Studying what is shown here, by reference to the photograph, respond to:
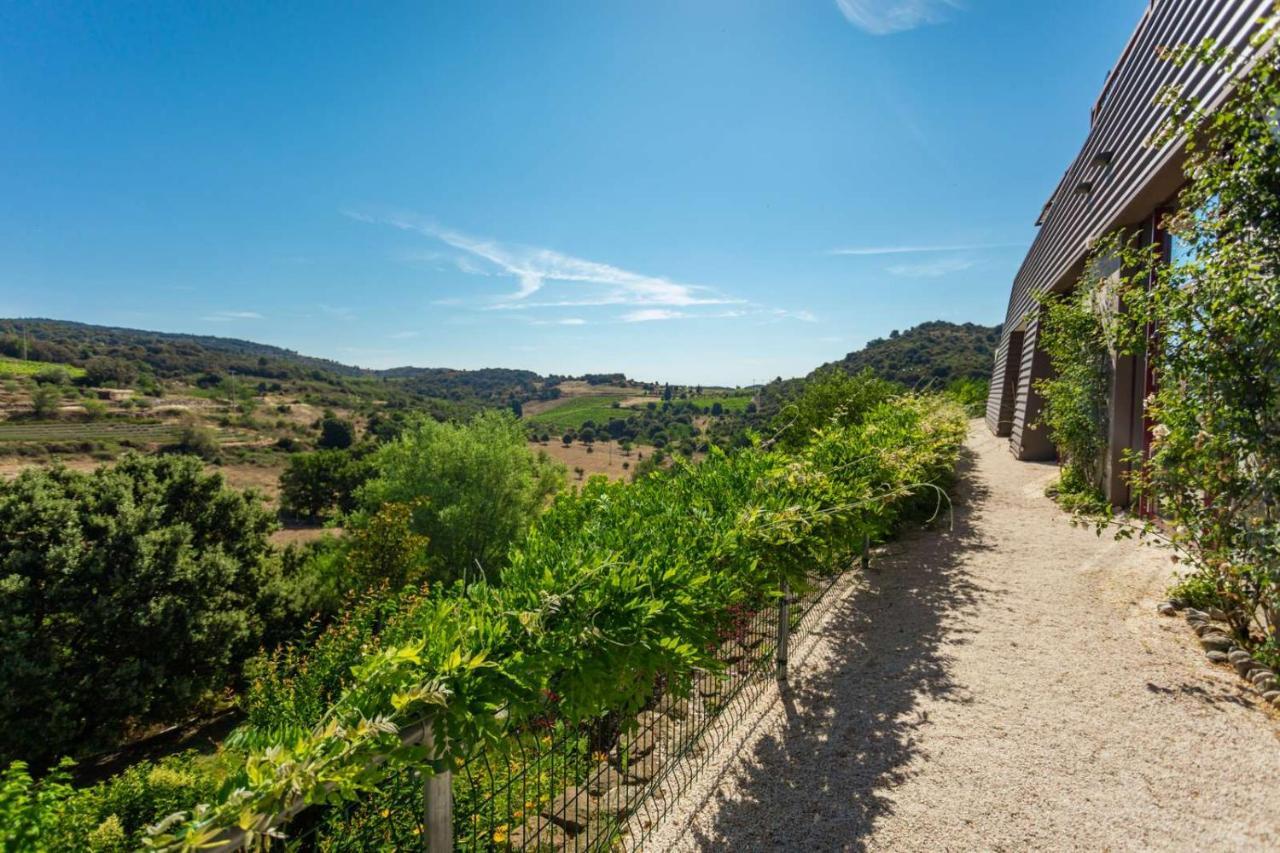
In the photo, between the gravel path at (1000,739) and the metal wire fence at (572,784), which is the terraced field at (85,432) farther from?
the gravel path at (1000,739)

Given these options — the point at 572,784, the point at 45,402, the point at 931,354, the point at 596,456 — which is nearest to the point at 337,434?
the point at 45,402

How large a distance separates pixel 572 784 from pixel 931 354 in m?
62.5

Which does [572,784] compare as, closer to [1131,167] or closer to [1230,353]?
[1230,353]

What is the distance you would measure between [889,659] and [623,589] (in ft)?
11.8

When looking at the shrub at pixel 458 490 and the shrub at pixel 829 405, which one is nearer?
the shrub at pixel 829 405

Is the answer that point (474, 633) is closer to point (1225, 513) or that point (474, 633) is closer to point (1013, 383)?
point (1225, 513)

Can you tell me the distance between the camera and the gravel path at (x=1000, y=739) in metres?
2.79

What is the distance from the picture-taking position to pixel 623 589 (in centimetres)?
215

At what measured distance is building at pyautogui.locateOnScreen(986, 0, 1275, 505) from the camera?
4.90 m

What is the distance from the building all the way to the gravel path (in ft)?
5.30

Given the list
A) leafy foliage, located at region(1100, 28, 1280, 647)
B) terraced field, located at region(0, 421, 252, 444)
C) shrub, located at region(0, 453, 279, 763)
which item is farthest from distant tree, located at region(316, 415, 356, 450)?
leafy foliage, located at region(1100, 28, 1280, 647)

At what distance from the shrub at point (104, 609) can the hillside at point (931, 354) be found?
128 feet

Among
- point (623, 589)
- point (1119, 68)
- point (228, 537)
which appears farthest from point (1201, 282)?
point (228, 537)

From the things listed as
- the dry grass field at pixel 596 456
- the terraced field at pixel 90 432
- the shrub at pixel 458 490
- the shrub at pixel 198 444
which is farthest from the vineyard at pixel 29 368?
the shrub at pixel 458 490
